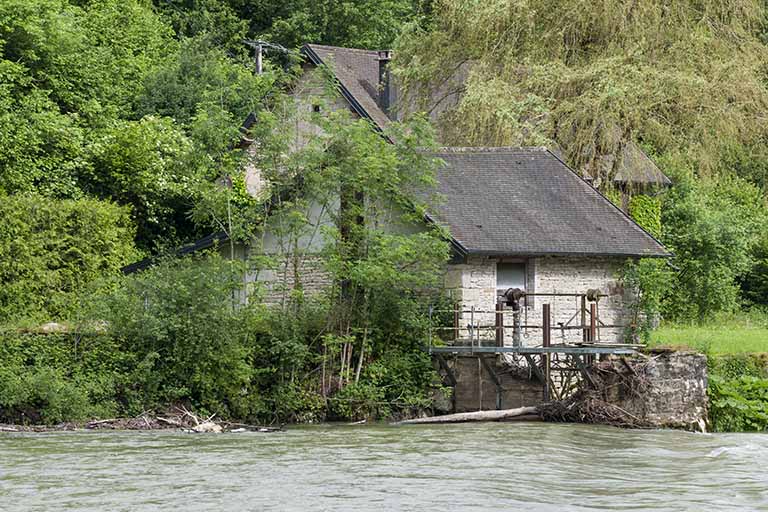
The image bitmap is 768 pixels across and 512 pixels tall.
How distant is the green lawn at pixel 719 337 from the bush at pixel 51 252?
12.4 meters

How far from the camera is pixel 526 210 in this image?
33250mm

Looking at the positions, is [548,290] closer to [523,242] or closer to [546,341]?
[523,242]

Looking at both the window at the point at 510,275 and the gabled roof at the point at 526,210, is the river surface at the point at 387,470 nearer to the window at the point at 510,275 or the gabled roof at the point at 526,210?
the window at the point at 510,275

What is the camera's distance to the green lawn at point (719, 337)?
1227 inches

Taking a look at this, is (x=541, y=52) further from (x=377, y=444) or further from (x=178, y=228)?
(x=377, y=444)

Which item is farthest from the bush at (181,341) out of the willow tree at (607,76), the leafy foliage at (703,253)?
the leafy foliage at (703,253)

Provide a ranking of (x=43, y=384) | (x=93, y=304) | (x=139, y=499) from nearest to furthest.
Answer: (x=139, y=499) → (x=43, y=384) → (x=93, y=304)

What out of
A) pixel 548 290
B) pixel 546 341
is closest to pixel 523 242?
pixel 548 290

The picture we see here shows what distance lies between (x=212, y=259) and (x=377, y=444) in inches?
282

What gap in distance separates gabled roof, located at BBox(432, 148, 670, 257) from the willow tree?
2.48 m

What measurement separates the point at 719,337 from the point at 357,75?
14.9 metres

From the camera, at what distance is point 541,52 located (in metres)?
38.6

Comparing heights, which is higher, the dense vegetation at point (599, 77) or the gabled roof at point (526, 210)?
the dense vegetation at point (599, 77)

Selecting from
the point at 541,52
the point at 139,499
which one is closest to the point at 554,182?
the point at 541,52
